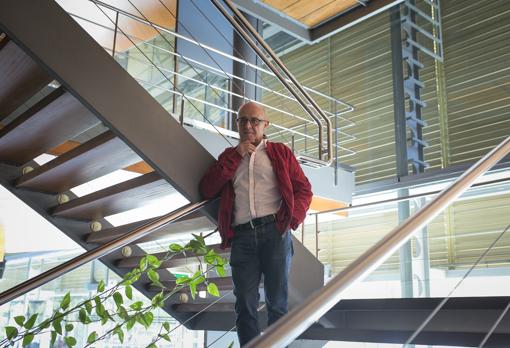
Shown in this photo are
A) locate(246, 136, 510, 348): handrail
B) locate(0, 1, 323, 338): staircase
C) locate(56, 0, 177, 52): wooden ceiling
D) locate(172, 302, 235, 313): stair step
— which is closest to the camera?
locate(246, 136, 510, 348): handrail

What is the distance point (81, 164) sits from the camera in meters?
2.55

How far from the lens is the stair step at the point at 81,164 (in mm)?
2361

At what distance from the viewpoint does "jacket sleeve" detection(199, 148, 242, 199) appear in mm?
2357

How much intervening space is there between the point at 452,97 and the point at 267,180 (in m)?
3.39

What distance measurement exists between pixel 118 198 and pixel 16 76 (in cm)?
72

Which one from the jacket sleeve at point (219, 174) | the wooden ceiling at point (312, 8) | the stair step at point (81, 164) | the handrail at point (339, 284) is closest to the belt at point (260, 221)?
the jacket sleeve at point (219, 174)

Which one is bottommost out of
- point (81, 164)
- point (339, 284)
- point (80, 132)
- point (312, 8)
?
point (339, 284)

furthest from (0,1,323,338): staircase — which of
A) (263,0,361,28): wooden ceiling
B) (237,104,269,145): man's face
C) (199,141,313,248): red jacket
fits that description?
(263,0,361,28): wooden ceiling

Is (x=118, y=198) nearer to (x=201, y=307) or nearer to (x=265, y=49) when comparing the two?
(x=201, y=307)

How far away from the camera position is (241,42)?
206 inches

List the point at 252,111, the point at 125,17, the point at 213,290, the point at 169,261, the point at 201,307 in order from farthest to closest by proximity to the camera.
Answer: the point at 125,17 → the point at 201,307 → the point at 169,261 → the point at 213,290 → the point at 252,111

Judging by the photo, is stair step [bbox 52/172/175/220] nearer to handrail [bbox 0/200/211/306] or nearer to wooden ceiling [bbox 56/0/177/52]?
handrail [bbox 0/200/211/306]

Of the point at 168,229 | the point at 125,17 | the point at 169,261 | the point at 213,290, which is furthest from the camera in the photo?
the point at 125,17

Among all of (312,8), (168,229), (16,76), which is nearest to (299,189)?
(168,229)
